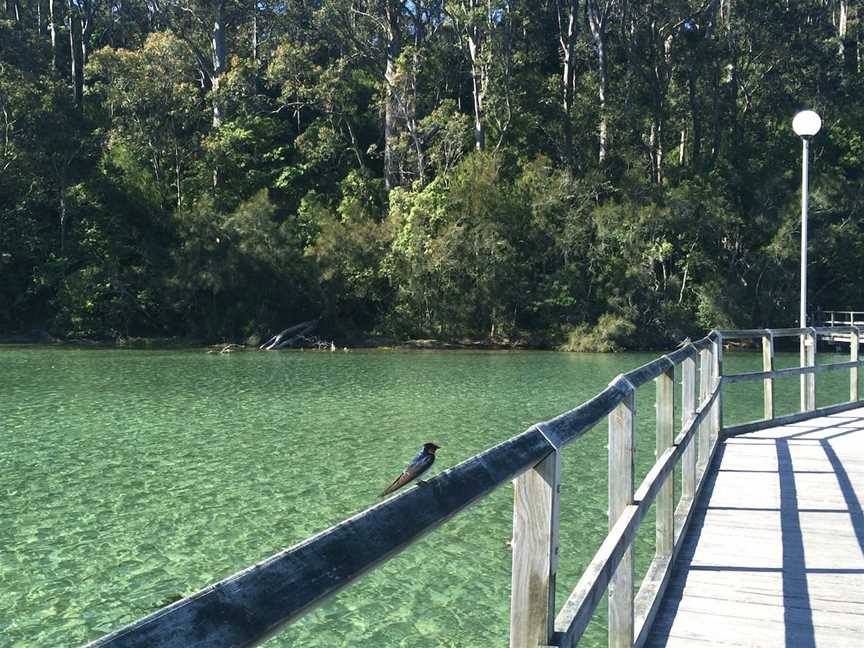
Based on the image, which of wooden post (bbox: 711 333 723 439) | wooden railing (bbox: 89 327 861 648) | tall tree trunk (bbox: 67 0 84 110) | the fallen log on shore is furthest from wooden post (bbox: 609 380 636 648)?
tall tree trunk (bbox: 67 0 84 110)

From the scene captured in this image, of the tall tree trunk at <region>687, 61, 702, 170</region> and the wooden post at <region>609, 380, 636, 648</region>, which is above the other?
the tall tree trunk at <region>687, 61, 702, 170</region>

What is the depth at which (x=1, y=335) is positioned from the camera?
145 feet

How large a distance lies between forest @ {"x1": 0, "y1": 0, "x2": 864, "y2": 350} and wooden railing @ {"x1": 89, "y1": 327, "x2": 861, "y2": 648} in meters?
35.5

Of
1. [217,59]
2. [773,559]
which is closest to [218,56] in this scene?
[217,59]

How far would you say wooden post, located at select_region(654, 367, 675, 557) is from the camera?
4879 millimetres

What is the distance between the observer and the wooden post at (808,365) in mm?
11086

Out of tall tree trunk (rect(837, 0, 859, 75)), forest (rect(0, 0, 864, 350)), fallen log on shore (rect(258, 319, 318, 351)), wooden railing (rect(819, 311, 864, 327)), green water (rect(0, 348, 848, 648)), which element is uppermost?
tall tree trunk (rect(837, 0, 859, 75))

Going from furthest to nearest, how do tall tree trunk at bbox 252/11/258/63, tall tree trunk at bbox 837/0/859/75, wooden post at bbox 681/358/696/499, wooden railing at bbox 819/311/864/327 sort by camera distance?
tall tree trunk at bbox 252/11/258/63 → tall tree trunk at bbox 837/0/859/75 → wooden railing at bbox 819/311/864/327 → wooden post at bbox 681/358/696/499

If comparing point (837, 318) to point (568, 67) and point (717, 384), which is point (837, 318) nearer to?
point (568, 67)

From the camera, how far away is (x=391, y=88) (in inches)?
1793

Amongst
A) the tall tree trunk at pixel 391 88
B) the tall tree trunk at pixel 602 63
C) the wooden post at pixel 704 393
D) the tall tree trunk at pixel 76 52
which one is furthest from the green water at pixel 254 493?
the tall tree trunk at pixel 76 52

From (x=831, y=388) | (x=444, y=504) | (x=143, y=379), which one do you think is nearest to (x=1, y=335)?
(x=143, y=379)

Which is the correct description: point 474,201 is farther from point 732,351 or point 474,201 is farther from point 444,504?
point 444,504

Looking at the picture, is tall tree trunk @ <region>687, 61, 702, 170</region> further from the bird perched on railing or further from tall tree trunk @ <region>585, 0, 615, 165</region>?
the bird perched on railing
